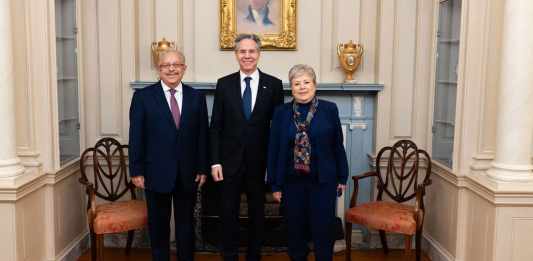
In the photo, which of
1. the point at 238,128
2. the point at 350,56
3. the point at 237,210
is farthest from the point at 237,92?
the point at 350,56

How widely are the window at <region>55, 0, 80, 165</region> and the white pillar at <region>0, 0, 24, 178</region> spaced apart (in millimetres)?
679

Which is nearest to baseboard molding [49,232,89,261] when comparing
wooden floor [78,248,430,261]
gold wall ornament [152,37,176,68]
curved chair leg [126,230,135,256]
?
wooden floor [78,248,430,261]

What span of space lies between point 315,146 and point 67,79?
2.16 meters

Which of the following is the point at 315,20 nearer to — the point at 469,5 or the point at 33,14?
the point at 469,5

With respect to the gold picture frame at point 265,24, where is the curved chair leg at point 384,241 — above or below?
below

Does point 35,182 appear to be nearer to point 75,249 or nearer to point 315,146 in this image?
point 75,249

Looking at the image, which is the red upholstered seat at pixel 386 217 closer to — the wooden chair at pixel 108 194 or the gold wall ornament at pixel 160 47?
the wooden chair at pixel 108 194

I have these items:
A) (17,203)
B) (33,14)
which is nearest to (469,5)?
(33,14)

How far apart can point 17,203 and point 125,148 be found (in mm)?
1274

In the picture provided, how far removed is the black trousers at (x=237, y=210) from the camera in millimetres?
3467

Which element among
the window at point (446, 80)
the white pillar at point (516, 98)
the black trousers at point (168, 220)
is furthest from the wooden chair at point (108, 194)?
the white pillar at point (516, 98)

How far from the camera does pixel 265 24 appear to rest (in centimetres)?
443

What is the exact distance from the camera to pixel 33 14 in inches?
137

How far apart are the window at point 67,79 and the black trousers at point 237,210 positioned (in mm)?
1379
